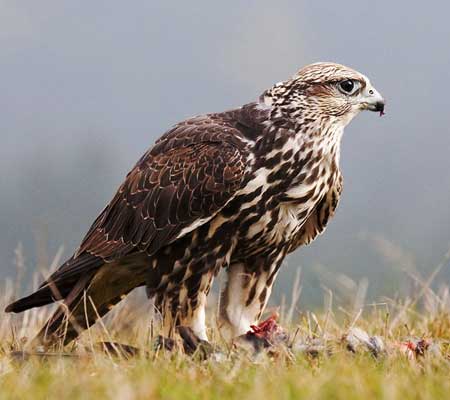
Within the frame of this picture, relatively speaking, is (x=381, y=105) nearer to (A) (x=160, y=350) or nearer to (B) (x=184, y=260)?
(B) (x=184, y=260)

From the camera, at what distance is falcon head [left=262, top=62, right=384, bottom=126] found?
17.1 ft

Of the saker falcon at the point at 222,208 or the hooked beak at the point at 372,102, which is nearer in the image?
the saker falcon at the point at 222,208

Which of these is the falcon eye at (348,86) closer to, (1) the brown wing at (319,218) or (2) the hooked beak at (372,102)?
(2) the hooked beak at (372,102)

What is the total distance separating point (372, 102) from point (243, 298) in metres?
1.25

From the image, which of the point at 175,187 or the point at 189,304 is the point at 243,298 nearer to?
the point at 189,304

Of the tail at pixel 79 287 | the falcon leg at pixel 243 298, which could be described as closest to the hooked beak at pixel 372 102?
the falcon leg at pixel 243 298

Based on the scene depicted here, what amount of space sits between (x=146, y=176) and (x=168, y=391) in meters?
2.41

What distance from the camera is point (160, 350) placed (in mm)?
4105

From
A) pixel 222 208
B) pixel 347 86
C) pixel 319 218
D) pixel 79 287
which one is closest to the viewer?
pixel 222 208

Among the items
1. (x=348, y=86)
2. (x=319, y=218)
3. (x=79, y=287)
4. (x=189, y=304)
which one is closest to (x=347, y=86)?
(x=348, y=86)

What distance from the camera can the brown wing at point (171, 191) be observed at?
16.3 feet

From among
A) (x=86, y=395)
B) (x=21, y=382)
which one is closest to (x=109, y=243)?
(x=21, y=382)

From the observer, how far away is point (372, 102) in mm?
5309

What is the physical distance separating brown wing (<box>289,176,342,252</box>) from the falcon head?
0.39m
